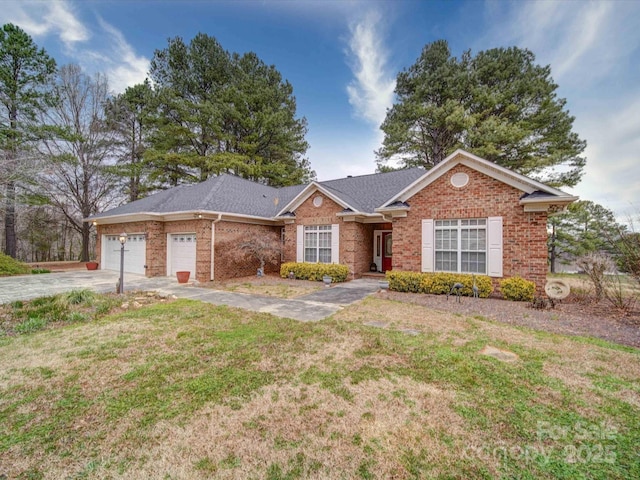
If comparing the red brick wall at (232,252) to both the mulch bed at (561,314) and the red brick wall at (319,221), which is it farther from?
the mulch bed at (561,314)

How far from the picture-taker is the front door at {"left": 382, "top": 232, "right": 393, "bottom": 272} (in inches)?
561

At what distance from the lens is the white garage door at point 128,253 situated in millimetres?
14570

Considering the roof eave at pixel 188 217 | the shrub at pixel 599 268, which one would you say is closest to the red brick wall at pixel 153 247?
the roof eave at pixel 188 217

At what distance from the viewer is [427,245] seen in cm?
1018

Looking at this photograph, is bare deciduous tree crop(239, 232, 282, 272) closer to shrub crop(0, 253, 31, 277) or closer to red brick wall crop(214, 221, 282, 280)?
red brick wall crop(214, 221, 282, 280)

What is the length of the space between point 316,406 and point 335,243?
10.4 m

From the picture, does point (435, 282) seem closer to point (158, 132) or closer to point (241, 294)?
point (241, 294)

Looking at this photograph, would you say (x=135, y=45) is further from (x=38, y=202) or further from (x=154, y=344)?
(x=154, y=344)

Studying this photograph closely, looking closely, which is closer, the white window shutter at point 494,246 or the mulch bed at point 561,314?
the mulch bed at point 561,314

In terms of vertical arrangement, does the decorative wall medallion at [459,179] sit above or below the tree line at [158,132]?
below

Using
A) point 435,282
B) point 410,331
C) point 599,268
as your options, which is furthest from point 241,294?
point 599,268

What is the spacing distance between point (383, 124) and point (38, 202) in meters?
26.1

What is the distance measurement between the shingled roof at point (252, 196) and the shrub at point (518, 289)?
634cm

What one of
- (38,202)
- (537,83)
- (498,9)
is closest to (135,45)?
(38,202)
